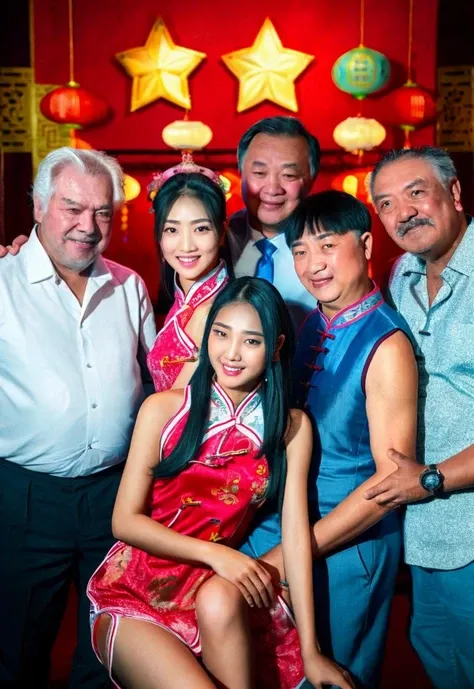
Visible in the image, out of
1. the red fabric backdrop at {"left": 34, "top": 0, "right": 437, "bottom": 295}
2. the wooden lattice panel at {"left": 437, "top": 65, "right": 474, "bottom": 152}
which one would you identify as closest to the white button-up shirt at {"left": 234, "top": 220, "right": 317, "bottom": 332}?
the red fabric backdrop at {"left": 34, "top": 0, "right": 437, "bottom": 295}

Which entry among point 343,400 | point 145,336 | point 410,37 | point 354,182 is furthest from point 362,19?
point 343,400

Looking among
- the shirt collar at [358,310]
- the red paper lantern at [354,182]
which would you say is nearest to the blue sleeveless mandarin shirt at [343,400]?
the shirt collar at [358,310]

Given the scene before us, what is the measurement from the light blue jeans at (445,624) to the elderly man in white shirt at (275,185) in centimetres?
90

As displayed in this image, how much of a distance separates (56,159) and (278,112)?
4.43 metres

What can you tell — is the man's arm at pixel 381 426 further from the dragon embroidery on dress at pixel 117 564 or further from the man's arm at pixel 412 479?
the dragon embroidery on dress at pixel 117 564

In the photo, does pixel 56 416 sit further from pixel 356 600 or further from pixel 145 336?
pixel 356 600

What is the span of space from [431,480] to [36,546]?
1094 mm

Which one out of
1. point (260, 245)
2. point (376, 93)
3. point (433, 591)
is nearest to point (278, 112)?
point (376, 93)

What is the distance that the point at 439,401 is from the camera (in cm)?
210

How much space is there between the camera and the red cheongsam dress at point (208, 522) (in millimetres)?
1928

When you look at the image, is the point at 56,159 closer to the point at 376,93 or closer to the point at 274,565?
the point at 274,565

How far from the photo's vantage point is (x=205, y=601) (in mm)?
1784

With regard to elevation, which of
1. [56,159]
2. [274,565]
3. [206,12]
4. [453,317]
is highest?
[206,12]

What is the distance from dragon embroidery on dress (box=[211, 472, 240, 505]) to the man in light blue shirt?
14.2 inches
